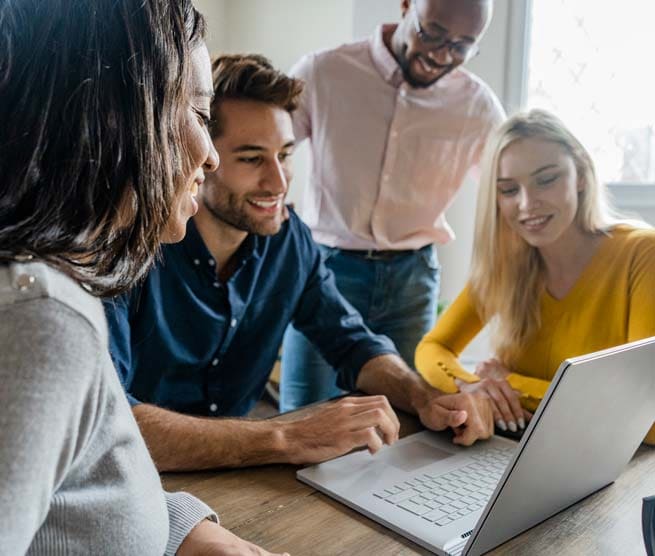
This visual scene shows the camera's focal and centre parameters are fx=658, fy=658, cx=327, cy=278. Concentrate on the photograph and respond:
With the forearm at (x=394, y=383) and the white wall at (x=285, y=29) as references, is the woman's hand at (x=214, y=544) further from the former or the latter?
the white wall at (x=285, y=29)

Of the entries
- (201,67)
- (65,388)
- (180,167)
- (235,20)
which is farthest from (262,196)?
(235,20)

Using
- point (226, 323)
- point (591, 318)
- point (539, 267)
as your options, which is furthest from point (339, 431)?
point (539, 267)

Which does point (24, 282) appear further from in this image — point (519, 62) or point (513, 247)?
point (519, 62)

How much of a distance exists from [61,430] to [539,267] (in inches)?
54.3

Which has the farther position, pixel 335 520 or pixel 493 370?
pixel 493 370

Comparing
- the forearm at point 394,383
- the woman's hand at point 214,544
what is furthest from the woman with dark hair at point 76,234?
the forearm at point 394,383

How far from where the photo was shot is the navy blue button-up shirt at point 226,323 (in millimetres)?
1296

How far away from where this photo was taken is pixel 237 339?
1.47 metres

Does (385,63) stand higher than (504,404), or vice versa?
(385,63)

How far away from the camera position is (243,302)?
1.44 m

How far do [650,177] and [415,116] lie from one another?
3.72ft

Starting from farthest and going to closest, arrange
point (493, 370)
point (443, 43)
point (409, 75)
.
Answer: point (409, 75) < point (443, 43) < point (493, 370)

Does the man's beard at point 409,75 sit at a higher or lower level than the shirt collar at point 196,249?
higher

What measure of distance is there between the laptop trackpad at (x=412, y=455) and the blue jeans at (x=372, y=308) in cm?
84
